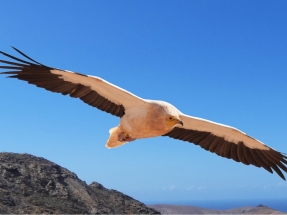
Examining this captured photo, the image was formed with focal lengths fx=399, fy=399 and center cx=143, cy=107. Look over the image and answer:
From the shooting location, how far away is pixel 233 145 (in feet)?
29.6

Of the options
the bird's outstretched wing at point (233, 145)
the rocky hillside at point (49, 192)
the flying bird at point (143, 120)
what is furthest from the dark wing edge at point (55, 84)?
the rocky hillside at point (49, 192)

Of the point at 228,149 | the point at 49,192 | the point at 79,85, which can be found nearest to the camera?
the point at 79,85

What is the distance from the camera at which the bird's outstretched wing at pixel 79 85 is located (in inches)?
266

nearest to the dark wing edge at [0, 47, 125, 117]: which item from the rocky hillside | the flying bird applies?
the flying bird

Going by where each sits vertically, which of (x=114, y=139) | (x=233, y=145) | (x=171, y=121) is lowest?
(x=114, y=139)

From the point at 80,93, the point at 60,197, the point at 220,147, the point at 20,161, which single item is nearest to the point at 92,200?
the point at 60,197

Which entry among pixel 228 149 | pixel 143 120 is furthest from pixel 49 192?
pixel 143 120

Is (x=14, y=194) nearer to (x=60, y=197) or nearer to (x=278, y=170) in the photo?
(x=60, y=197)

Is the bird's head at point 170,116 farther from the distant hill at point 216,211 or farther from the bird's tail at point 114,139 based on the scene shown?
the distant hill at point 216,211

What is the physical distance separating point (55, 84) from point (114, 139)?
1.49 meters

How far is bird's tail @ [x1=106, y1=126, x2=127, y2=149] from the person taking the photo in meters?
7.39

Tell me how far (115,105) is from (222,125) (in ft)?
8.03

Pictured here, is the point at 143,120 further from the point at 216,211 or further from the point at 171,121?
the point at 216,211

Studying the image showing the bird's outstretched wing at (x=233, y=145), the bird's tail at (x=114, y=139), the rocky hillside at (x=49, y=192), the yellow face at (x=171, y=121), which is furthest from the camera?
the rocky hillside at (x=49, y=192)
